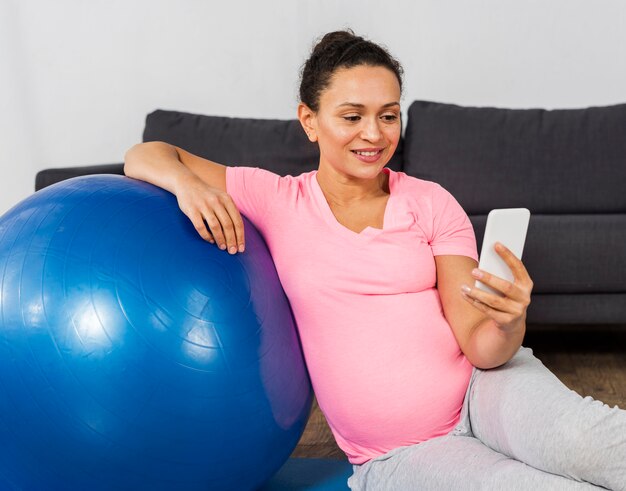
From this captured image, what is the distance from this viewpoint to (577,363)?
2.98 meters

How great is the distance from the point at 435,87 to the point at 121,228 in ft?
8.11

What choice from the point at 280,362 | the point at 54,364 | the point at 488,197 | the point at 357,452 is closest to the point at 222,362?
the point at 280,362

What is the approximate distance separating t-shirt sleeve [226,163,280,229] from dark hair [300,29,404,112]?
18cm

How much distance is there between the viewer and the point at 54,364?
1.35 metres

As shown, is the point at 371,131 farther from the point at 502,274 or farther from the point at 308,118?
the point at 502,274

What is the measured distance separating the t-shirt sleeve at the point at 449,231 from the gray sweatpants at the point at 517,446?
9.2 inches

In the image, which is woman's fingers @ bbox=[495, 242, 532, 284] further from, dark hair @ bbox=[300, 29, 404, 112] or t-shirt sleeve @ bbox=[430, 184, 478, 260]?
dark hair @ bbox=[300, 29, 404, 112]

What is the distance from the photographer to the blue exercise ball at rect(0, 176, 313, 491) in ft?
4.43

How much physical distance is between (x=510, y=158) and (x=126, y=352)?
2138 millimetres

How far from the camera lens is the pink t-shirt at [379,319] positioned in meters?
1.54

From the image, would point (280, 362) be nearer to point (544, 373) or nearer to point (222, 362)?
point (222, 362)

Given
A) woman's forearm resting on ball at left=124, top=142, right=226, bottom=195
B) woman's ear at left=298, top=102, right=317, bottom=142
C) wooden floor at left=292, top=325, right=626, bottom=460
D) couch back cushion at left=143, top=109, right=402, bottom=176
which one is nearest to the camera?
woman's forearm resting on ball at left=124, top=142, right=226, bottom=195

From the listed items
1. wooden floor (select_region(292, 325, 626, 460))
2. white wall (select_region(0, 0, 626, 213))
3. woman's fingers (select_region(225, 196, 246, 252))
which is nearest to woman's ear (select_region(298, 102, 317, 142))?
woman's fingers (select_region(225, 196, 246, 252))

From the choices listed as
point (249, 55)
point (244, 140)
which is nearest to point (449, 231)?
point (244, 140)
